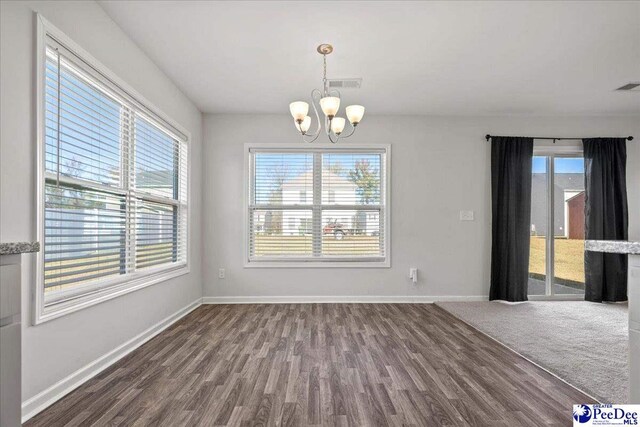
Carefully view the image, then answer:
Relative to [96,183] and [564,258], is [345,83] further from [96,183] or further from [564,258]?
[564,258]

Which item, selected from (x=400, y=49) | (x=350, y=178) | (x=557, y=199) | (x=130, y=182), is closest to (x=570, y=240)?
(x=557, y=199)

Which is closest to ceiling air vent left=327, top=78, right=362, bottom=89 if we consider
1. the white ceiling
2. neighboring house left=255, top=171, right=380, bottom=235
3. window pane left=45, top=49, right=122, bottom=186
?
the white ceiling

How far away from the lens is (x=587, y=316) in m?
3.94

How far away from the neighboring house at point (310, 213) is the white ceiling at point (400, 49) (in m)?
1.10

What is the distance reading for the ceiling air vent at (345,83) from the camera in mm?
3516

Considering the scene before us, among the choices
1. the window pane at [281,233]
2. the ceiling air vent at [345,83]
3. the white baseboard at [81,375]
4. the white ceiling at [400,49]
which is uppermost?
the white ceiling at [400,49]

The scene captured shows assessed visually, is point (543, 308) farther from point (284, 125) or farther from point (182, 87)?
point (182, 87)

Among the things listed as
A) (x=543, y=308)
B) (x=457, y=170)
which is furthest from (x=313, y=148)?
(x=543, y=308)

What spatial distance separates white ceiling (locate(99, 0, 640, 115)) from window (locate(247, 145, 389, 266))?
0.82 metres

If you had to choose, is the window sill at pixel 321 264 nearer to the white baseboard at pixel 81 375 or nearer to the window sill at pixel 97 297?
the window sill at pixel 97 297

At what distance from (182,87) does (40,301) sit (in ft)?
9.00

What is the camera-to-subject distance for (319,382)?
227cm

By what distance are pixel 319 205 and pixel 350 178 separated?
584mm

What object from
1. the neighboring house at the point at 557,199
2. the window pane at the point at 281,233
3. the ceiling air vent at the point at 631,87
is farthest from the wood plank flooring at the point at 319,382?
the ceiling air vent at the point at 631,87
